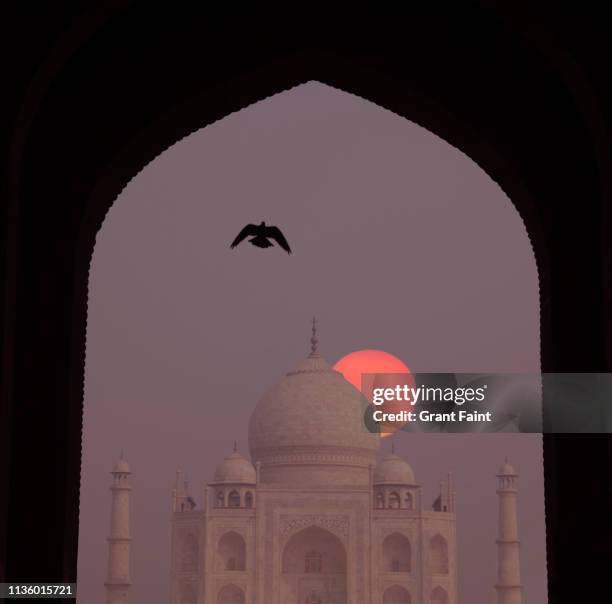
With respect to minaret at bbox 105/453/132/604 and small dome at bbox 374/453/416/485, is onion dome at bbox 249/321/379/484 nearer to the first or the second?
small dome at bbox 374/453/416/485

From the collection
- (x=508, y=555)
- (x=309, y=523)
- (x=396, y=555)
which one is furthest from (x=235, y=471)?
(x=508, y=555)

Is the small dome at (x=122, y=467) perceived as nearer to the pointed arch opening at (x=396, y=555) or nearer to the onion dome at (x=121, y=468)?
the onion dome at (x=121, y=468)

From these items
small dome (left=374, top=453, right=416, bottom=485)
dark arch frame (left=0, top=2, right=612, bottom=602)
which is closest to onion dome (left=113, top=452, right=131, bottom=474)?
small dome (left=374, top=453, right=416, bottom=485)

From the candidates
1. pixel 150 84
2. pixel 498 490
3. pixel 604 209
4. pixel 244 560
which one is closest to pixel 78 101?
pixel 150 84

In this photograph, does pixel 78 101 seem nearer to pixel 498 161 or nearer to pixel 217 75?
pixel 217 75

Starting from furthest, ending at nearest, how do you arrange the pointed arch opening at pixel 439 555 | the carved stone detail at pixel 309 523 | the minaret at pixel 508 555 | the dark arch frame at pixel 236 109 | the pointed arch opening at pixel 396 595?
the minaret at pixel 508 555 → the pointed arch opening at pixel 439 555 → the pointed arch opening at pixel 396 595 → the carved stone detail at pixel 309 523 → the dark arch frame at pixel 236 109

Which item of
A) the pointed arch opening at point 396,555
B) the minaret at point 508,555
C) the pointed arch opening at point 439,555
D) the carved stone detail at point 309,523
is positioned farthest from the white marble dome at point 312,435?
the minaret at point 508,555
